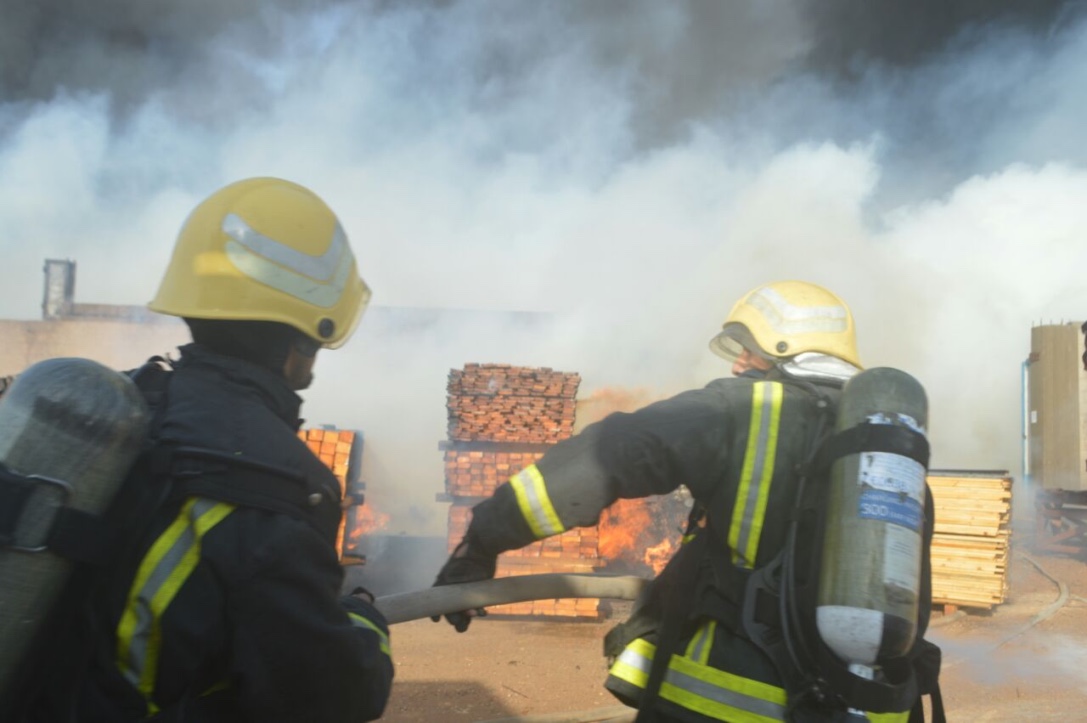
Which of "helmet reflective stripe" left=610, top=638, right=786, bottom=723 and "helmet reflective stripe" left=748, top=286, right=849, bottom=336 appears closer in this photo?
"helmet reflective stripe" left=610, top=638, right=786, bottom=723

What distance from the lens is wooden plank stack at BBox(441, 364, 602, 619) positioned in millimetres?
9547

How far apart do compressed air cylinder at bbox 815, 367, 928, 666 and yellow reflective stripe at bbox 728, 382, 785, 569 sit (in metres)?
0.22

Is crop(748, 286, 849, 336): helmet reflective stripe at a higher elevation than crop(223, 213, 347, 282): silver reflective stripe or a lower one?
higher

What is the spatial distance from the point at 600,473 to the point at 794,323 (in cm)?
90

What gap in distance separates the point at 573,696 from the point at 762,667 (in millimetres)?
4465

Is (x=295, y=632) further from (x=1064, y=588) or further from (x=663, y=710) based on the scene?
(x=1064, y=588)

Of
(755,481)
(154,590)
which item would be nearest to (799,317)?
(755,481)

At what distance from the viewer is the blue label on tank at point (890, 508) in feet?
6.79

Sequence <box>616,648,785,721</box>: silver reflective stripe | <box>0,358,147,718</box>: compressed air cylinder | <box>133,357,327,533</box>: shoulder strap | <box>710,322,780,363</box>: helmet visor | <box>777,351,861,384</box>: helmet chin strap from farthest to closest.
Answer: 1. <box>710,322,780,363</box>: helmet visor
2. <box>777,351,861,384</box>: helmet chin strap
3. <box>616,648,785,721</box>: silver reflective stripe
4. <box>133,357,327,533</box>: shoulder strap
5. <box>0,358,147,718</box>: compressed air cylinder

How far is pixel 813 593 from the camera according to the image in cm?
215

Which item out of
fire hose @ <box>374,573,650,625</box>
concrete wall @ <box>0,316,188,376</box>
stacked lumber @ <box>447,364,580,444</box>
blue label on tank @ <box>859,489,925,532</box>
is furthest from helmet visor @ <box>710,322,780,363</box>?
concrete wall @ <box>0,316,188,376</box>

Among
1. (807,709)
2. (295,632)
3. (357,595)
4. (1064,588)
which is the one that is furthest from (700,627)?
(1064,588)

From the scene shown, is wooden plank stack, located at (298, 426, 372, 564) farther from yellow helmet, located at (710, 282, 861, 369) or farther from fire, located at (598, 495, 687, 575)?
yellow helmet, located at (710, 282, 861, 369)

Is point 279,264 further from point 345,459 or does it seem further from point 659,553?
point 659,553
